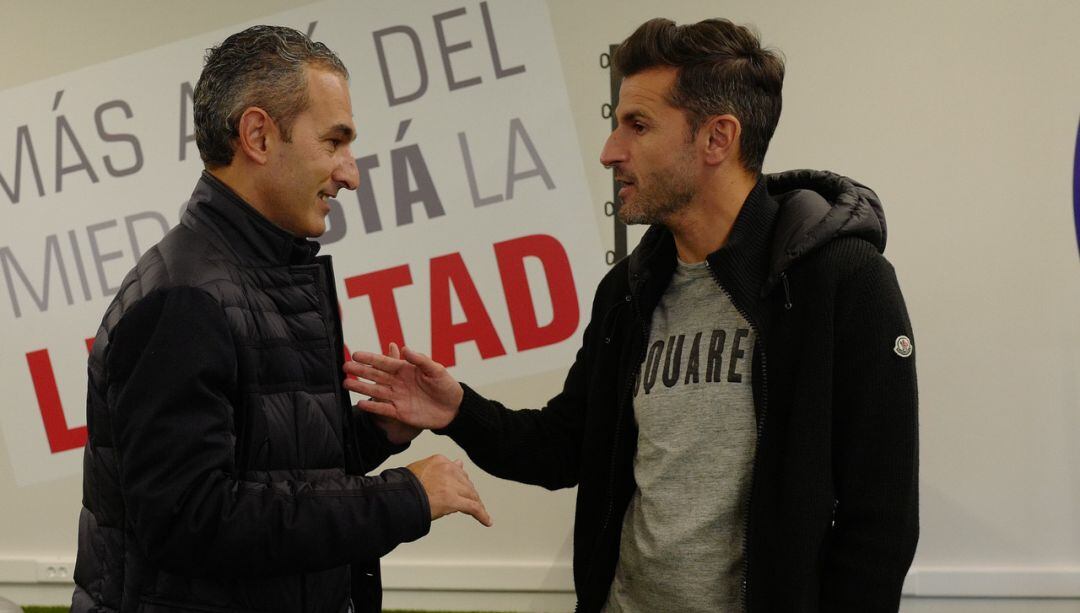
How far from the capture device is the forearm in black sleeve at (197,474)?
47.4 inches

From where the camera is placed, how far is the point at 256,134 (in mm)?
1413

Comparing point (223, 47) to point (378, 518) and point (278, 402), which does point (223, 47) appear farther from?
point (378, 518)

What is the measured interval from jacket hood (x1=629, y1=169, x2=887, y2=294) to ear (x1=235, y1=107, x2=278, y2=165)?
2.16 feet

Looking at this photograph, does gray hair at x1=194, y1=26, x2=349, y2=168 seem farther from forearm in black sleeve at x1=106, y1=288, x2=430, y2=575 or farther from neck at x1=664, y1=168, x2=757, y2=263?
neck at x1=664, y1=168, x2=757, y2=263

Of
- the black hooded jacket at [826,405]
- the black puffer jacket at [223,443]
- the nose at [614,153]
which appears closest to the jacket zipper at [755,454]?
the black hooded jacket at [826,405]

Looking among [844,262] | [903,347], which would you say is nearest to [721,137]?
[844,262]

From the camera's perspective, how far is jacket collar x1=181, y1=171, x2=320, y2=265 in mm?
1389

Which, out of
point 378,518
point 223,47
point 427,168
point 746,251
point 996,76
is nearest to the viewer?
point 378,518

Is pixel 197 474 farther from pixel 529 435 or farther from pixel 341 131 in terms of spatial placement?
pixel 529 435

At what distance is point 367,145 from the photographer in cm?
326

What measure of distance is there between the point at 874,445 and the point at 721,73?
649mm

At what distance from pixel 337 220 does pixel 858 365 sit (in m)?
2.20

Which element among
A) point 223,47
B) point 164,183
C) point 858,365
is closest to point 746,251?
point 858,365

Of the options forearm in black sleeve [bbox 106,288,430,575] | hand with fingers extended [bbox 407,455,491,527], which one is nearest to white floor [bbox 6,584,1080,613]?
hand with fingers extended [bbox 407,455,491,527]
